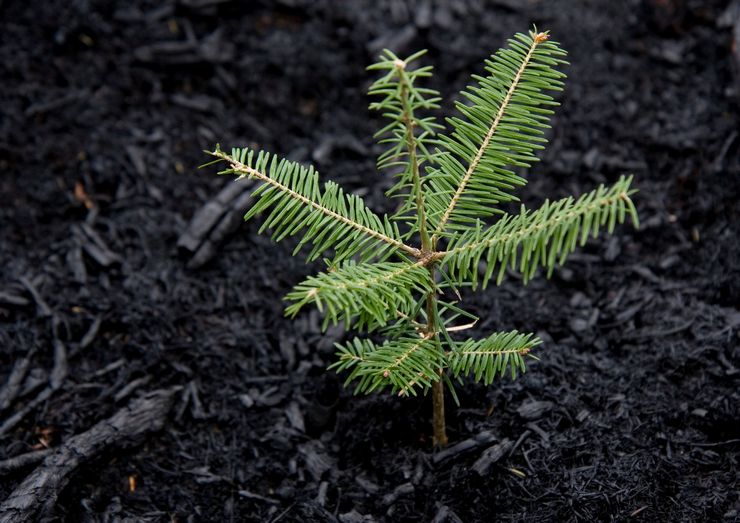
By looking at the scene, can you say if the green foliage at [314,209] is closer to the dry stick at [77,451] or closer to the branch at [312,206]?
the branch at [312,206]

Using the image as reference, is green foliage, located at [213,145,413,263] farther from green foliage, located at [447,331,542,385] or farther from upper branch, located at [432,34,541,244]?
green foliage, located at [447,331,542,385]

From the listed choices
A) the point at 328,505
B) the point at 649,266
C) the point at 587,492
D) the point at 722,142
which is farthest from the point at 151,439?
the point at 722,142

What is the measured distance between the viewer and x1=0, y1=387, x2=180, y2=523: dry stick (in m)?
2.01

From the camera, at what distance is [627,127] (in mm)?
3242

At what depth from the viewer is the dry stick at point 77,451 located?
2.01 metres

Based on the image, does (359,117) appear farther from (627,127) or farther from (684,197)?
(684,197)

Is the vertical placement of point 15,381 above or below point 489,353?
below

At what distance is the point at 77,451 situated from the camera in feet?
7.06

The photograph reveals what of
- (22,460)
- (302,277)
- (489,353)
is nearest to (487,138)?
(489,353)

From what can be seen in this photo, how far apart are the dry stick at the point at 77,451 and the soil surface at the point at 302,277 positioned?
11mm

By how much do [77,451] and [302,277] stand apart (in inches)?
42.0

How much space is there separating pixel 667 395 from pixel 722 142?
1413mm

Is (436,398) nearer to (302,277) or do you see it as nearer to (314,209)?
(314,209)

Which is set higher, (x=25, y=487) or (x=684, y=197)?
(x=684, y=197)
